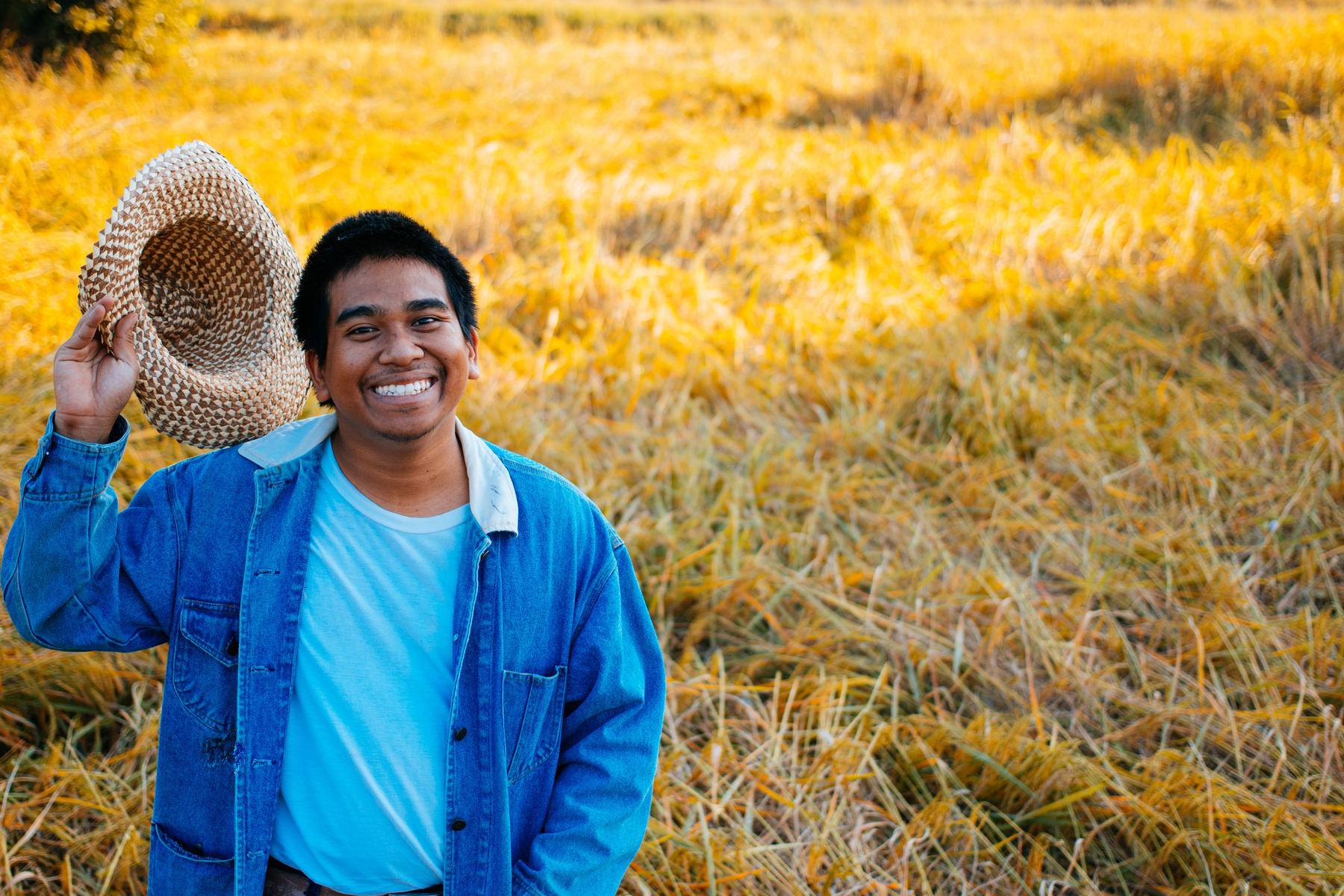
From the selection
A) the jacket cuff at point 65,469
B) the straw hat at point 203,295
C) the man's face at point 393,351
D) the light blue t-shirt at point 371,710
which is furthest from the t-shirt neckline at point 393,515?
the jacket cuff at point 65,469

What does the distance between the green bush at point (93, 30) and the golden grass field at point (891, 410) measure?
0.19m

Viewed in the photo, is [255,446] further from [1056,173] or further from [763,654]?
[1056,173]

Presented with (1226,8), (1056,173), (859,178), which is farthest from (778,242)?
(1226,8)

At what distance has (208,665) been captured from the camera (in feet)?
4.44

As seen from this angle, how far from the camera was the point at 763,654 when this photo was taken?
2.66 m

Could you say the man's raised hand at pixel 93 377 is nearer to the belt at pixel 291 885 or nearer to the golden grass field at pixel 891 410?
the belt at pixel 291 885

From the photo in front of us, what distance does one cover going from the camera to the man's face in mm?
1346

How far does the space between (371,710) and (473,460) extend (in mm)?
417

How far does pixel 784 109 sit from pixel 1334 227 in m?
3.71

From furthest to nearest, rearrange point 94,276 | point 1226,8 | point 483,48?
point 1226,8
point 483,48
point 94,276

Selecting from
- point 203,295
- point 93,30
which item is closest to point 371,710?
point 203,295

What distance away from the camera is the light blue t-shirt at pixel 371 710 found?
1312 millimetres

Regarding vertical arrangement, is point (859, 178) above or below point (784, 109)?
below

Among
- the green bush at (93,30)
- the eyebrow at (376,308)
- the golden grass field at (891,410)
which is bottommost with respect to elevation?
the golden grass field at (891,410)
